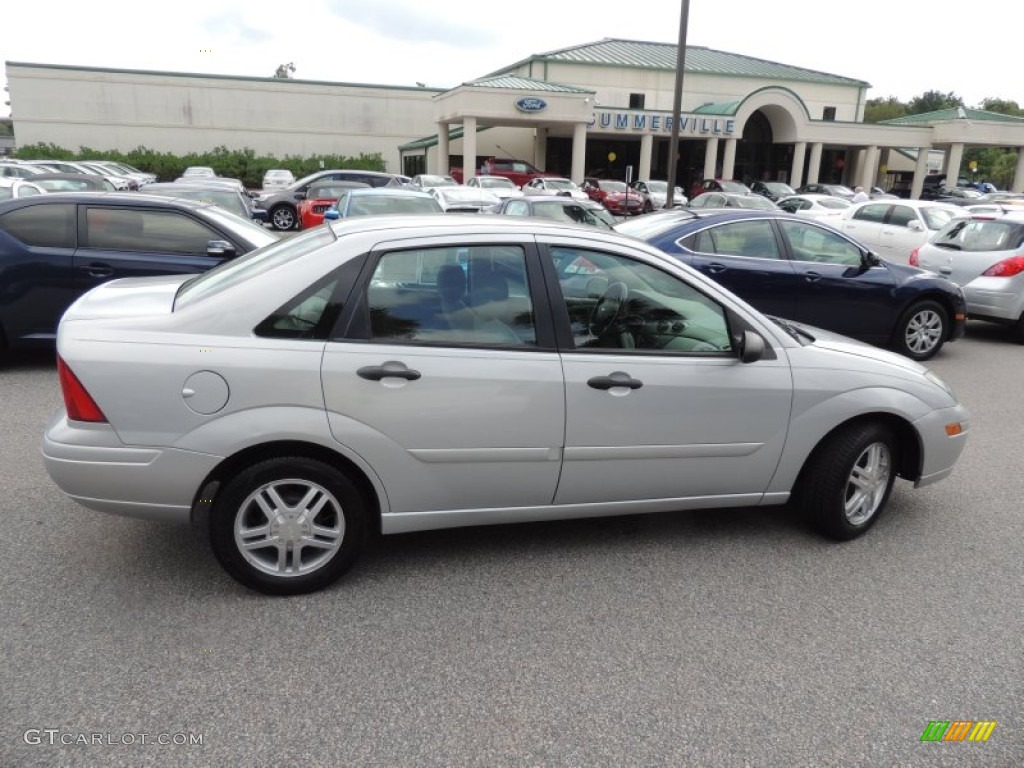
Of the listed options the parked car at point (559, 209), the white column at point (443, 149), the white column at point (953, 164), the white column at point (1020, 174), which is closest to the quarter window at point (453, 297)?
the parked car at point (559, 209)

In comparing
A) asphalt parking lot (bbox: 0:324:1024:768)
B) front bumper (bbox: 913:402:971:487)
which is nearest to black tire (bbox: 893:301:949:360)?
asphalt parking lot (bbox: 0:324:1024:768)

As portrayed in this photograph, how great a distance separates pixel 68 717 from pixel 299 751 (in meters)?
0.83

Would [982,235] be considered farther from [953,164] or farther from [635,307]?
[953,164]

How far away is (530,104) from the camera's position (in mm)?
34938

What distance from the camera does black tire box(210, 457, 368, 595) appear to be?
3.18 meters

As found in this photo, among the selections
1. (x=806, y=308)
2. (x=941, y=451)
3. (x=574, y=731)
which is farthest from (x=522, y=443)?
(x=806, y=308)

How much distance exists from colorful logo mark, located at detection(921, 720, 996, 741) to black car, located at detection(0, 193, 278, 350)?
6492 mm

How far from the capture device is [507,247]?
3.50 m

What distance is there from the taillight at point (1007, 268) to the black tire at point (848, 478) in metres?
7.03

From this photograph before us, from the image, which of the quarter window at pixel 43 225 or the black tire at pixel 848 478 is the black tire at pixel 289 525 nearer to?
Answer: the black tire at pixel 848 478

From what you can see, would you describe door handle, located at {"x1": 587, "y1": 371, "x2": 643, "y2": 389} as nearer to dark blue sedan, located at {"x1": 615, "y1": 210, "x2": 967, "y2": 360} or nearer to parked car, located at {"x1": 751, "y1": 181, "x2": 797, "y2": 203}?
dark blue sedan, located at {"x1": 615, "y1": 210, "x2": 967, "y2": 360}

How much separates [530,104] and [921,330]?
2937cm

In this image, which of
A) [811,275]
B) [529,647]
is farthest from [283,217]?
[529,647]

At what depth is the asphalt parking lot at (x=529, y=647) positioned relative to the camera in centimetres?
256
